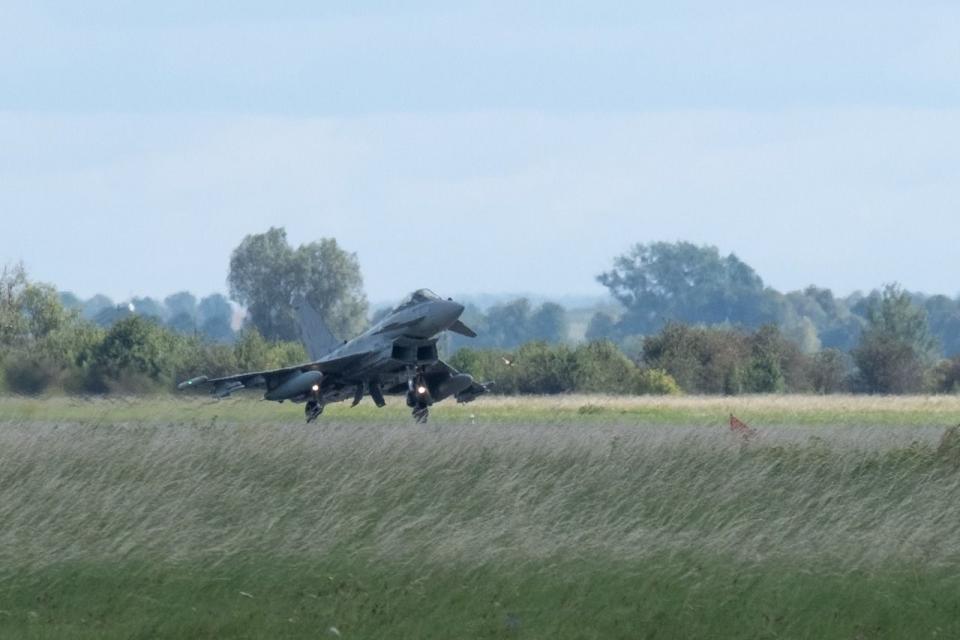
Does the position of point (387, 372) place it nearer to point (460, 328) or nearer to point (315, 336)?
point (460, 328)

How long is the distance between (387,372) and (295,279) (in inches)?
3235

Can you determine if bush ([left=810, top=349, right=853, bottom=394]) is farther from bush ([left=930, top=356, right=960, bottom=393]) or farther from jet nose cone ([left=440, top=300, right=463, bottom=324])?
jet nose cone ([left=440, top=300, right=463, bottom=324])

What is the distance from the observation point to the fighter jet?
33.4 meters

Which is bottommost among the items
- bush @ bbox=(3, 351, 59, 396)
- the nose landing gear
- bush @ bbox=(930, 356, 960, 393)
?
bush @ bbox=(930, 356, 960, 393)

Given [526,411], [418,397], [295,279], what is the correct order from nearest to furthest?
[418,397], [526,411], [295,279]

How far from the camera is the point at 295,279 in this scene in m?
116

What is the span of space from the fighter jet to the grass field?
13578 millimetres

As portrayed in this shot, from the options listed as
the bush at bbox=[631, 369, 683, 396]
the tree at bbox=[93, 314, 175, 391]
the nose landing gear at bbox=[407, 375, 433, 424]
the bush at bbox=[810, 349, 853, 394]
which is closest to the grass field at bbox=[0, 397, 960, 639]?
the nose landing gear at bbox=[407, 375, 433, 424]

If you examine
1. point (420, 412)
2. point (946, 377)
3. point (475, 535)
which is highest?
point (475, 535)

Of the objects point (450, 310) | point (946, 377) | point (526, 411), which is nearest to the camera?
point (450, 310)

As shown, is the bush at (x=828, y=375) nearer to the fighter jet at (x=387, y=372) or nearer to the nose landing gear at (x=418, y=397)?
the fighter jet at (x=387, y=372)

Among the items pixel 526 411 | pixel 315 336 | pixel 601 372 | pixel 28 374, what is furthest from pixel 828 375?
pixel 28 374

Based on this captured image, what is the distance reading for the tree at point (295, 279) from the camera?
114 metres

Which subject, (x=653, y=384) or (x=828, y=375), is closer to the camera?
(x=653, y=384)
